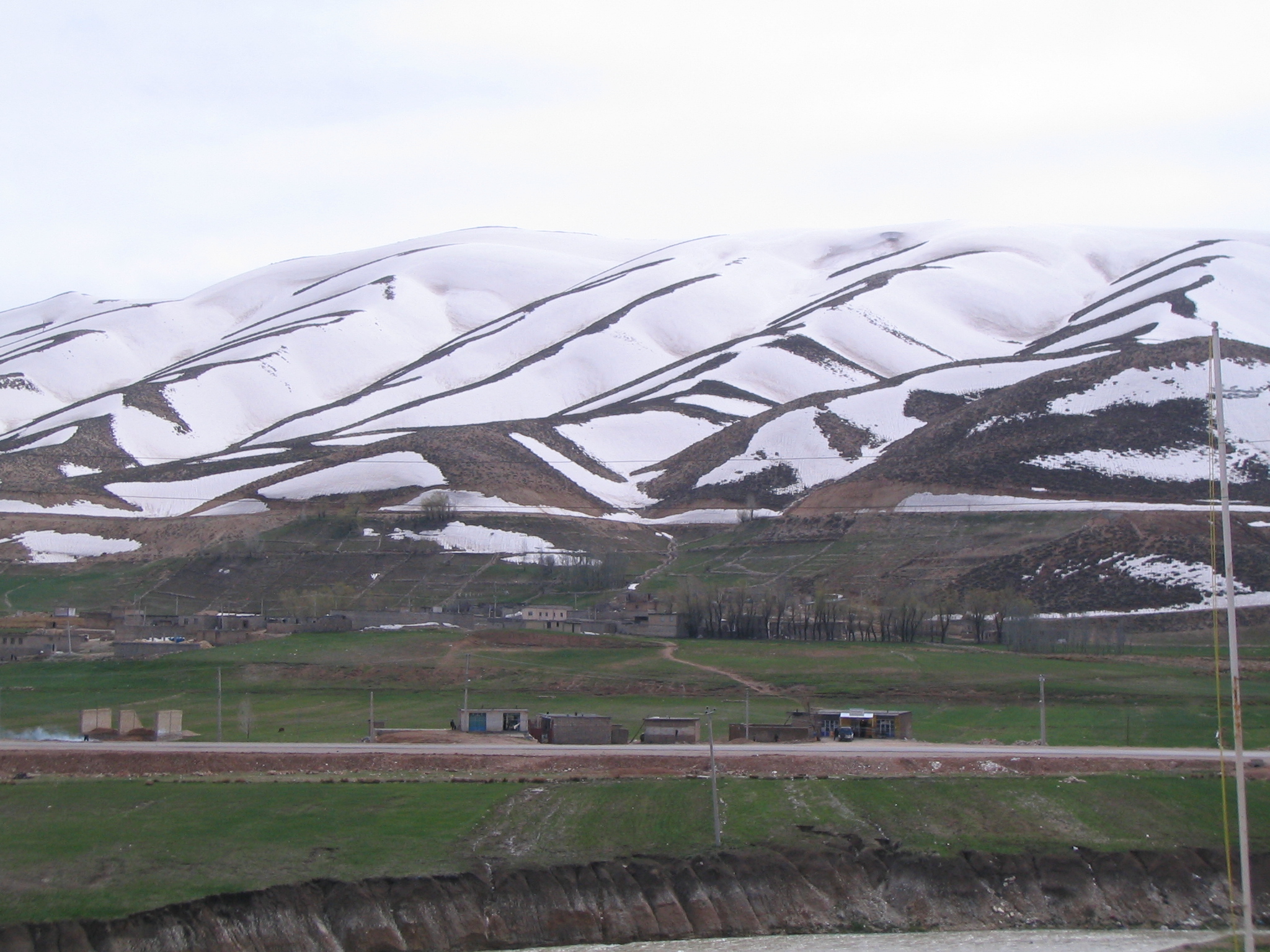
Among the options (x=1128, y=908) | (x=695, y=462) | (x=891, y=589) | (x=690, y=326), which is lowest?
(x=1128, y=908)

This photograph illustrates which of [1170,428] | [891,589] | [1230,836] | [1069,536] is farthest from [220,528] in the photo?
[1230,836]

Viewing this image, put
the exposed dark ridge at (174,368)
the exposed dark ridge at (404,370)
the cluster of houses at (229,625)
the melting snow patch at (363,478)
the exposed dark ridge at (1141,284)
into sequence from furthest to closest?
the exposed dark ridge at (1141,284)
the exposed dark ridge at (174,368)
the exposed dark ridge at (404,370)
the melting snow patch at (363,478)
the cluster of houses at (229,625)

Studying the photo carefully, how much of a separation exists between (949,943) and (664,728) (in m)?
14.0

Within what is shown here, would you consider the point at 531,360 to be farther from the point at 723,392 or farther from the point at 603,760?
the point at 603,760

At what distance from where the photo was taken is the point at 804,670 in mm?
55156

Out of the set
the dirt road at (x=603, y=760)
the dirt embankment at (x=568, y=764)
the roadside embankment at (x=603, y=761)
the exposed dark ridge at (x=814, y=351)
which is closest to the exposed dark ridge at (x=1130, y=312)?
the exposed dark ridge at (x=814, y=351)

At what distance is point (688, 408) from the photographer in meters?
140

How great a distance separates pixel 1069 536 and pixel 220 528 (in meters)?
56.8

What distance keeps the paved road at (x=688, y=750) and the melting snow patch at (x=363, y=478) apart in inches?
2718

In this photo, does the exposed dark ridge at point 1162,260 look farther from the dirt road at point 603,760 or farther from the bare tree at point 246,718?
the dirt road at point 603,760

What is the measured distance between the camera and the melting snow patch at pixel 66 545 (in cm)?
9906

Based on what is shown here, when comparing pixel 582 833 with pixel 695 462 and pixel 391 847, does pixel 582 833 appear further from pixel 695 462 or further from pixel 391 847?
pixel 695 462

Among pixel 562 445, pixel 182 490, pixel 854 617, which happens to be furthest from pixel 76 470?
pixel 854 617

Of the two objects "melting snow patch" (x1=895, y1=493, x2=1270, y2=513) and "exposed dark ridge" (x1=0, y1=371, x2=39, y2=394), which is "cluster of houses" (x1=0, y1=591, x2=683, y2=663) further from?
"exposed dark ridge" (x1=0, y1=371, x2=39, y2=394)
